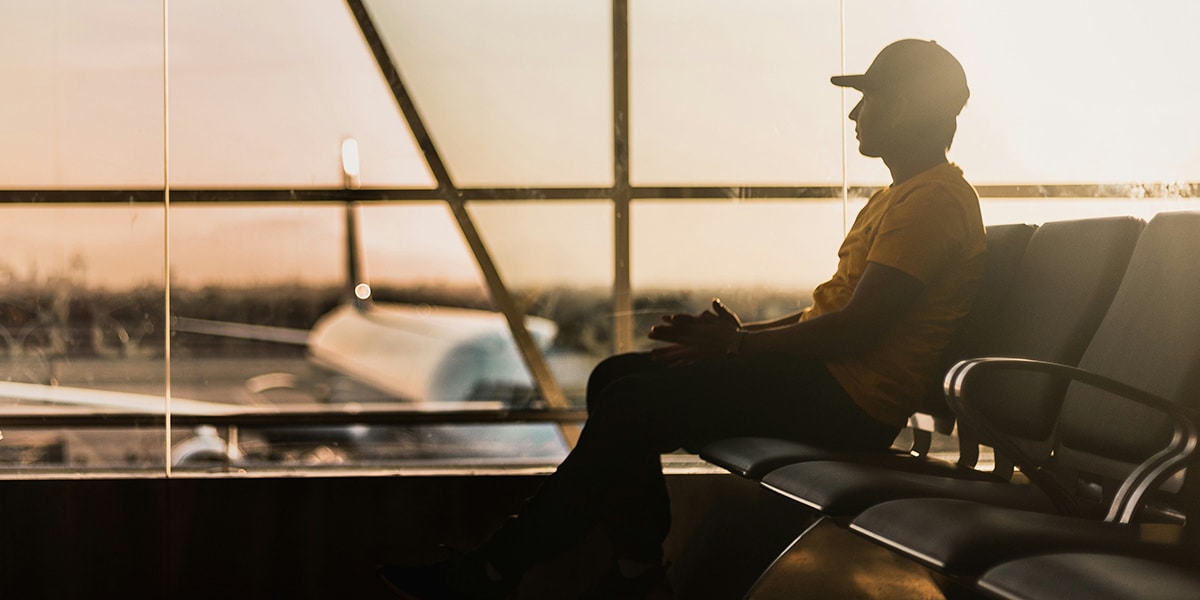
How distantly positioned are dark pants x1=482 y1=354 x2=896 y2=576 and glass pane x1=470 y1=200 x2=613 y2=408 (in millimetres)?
770

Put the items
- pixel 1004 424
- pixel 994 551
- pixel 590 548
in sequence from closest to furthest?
pixel 994 551 < pixel 1004 424 < pixel 590 548

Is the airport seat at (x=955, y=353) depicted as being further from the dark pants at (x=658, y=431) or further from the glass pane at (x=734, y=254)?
the glass pane at (x=734, y=254)

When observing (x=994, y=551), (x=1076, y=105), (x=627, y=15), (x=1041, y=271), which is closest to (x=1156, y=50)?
(x=1076, y=105)

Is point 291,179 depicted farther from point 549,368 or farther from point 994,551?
point 994,551

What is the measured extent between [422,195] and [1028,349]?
4.94 feet

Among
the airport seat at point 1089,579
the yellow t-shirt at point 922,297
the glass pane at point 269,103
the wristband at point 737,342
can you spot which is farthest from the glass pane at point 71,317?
the airport seat at point 1089,579

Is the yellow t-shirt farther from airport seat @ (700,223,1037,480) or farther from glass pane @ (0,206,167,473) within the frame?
glass pane @ (0,206,167,473)

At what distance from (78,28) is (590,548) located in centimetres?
178

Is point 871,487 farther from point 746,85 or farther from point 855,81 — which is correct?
point 746,85

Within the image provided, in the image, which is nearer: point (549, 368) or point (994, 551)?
point (994, 551)

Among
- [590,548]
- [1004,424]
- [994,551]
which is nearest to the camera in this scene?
[994,551]

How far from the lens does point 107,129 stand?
111 inches

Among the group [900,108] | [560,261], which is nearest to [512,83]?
[560,261]

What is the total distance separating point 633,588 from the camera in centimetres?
212
